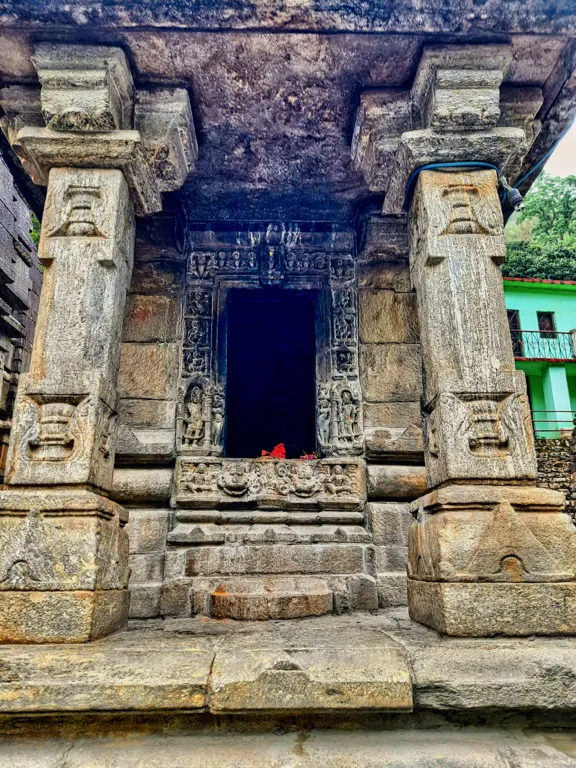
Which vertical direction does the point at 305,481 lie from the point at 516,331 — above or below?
below

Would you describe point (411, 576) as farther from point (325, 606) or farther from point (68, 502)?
point (68, 502)

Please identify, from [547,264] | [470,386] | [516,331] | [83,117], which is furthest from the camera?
[547,264]

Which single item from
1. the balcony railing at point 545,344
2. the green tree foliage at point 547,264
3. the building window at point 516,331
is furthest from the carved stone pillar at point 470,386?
the green tree foliage at point 547,264

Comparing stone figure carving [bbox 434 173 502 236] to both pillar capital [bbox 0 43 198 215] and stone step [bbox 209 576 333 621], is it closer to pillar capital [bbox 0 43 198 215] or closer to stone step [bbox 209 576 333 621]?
pillar capital [bbox 0 43 198 215]

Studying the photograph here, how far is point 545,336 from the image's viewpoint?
1975 centimetres

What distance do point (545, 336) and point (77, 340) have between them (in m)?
→ 20.2

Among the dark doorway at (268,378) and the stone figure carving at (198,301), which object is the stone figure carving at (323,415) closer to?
the stone figure carving at (198,301)

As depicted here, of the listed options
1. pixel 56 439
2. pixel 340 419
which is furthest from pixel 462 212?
pixel 56 439

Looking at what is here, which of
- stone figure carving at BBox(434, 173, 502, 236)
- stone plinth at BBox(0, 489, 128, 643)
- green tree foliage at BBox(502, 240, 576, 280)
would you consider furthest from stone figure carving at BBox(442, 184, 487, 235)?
green tree foliage at BBox(502, 240, 576, 280)

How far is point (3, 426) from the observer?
5.74 metres

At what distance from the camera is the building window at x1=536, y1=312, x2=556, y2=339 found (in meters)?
19.7

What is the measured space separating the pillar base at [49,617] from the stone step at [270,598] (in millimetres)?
1198

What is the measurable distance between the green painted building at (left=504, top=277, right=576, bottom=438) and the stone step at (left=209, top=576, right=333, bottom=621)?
1705 centimetres

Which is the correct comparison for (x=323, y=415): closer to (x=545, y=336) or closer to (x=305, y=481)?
(x=305, y=481)
